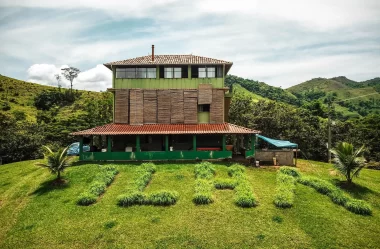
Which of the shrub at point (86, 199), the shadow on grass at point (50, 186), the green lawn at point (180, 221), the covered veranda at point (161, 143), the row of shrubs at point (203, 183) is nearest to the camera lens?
the green lawn at point (180, 221)

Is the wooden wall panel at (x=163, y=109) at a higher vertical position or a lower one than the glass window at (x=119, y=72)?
lower

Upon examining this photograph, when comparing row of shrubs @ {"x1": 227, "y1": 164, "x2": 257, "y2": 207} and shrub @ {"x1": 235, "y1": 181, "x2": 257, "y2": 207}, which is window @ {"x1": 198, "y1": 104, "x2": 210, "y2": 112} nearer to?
row of shrubs @ {"x1": 227, "y1": 164, "x2": 257, "y2": 207}

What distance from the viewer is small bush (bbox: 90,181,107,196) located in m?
20.9

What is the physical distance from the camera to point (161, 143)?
3125cm

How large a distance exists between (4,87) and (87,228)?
89875 millimetres

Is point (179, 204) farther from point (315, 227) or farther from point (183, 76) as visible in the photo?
point (183, 76)

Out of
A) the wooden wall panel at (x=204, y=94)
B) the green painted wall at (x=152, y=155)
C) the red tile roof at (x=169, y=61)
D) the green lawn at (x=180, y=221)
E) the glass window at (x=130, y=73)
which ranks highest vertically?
the red tile roof at (x=169, y=61)

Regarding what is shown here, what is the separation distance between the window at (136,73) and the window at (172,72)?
1.34m

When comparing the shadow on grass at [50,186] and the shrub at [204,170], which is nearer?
the shadow on grass at [50,186]

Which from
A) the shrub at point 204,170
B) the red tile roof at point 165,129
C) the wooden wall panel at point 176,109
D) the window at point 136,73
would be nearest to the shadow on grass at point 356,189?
the red tile roof at point 165,129

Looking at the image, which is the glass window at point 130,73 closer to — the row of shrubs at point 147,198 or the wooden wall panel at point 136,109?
the wooden wall panel at point 136,109

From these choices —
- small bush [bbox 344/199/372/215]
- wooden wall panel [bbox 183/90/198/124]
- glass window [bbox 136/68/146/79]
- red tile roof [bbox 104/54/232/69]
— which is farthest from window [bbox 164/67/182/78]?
small bush [bbox 344/199/372/215]

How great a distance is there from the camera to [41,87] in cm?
10219

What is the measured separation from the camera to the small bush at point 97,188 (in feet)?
68.4
